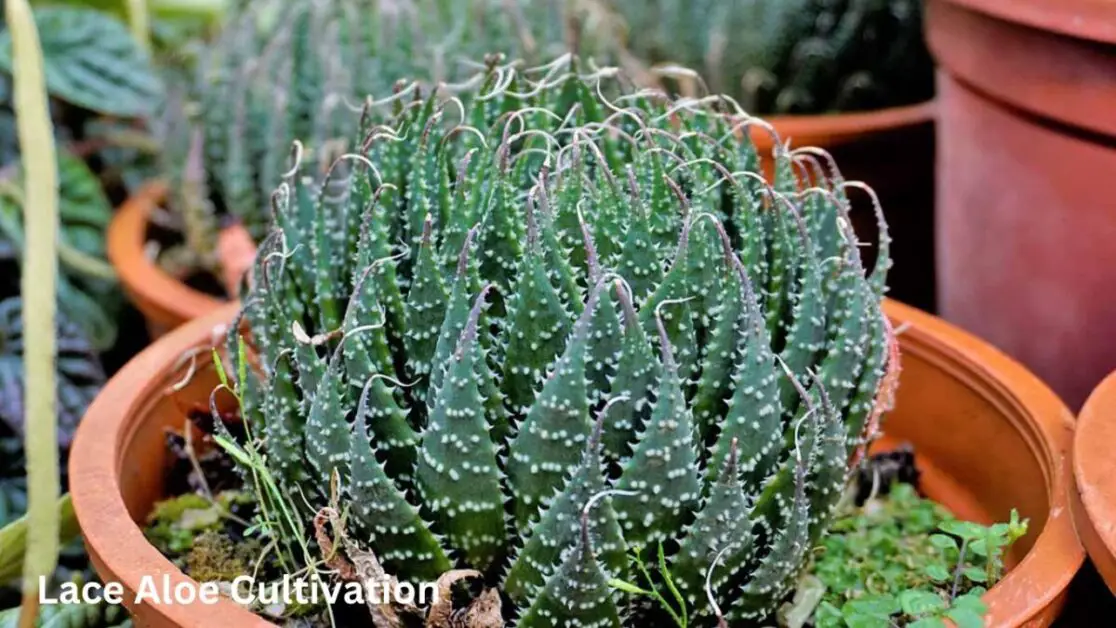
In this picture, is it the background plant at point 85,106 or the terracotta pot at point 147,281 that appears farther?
the background plant at point 85,106

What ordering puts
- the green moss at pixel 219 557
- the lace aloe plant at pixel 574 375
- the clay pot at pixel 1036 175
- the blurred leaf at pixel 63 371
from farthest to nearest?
the blurred leaf at pixel 63 371 < the clay pot at pixel 1036 175 < the green moss at pixel 219 557 < the lace aloe plant at pixel 574 375

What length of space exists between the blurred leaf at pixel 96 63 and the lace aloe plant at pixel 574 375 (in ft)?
2.58

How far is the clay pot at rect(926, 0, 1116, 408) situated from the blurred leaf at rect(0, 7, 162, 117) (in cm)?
98

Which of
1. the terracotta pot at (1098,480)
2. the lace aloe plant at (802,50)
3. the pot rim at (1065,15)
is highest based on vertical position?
the pot rim at (1065,15)

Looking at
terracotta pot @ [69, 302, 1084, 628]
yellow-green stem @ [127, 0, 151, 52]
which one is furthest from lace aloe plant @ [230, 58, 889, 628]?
yellow-green stem @ [127, 0, 151, 52]

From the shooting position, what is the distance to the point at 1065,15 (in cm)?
85

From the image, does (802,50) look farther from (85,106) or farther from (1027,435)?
(85,106)

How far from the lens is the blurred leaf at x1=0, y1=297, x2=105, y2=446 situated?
1.05m

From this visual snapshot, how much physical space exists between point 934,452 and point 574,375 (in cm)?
48

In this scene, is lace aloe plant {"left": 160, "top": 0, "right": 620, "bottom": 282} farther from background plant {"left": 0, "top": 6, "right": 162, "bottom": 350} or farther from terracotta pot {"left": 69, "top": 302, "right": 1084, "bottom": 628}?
terracotta pot {"left": 69, "top": 302, "right": 1084, "bottom": 628}

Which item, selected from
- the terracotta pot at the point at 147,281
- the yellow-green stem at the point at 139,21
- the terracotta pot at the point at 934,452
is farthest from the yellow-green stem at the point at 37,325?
the yellow-green stem at the point at 139,21

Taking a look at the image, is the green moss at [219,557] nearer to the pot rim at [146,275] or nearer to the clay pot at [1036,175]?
the pot rim at [146,275]

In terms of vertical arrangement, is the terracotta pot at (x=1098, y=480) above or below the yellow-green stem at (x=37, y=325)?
below

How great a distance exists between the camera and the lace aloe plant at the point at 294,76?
3.84 ft
